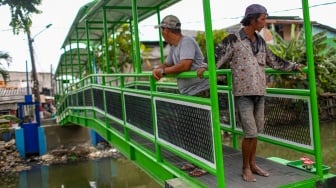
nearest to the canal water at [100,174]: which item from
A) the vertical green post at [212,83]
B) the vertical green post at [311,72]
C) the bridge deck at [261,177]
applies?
the bridge deck at [261,177]

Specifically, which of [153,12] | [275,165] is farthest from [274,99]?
[153,12]

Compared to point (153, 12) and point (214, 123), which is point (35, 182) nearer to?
point (153, 12)

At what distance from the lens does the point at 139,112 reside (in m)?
4.41

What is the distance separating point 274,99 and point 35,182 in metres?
9.55

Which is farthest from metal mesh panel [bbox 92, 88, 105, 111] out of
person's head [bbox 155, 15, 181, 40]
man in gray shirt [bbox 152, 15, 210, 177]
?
person's head [bbox 155, 15, 181, 40]

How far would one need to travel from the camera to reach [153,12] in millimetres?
6488

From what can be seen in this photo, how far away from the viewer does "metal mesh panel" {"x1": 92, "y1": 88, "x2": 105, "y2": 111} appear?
→ 21.3ft

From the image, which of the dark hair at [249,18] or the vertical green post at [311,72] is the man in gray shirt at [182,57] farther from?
the vertical green post at [311,72]

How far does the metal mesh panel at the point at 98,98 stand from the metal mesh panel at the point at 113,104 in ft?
1.58

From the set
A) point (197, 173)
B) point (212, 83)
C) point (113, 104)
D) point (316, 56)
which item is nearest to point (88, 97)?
point (113, 104)

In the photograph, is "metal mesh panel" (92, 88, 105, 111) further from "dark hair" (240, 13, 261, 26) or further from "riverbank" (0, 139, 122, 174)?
"riverbank" (0, 139, 122, 174)

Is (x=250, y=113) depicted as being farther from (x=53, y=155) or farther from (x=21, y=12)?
(x=21, y=12)

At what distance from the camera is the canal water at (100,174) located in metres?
10.3

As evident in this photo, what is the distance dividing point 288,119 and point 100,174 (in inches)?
354
